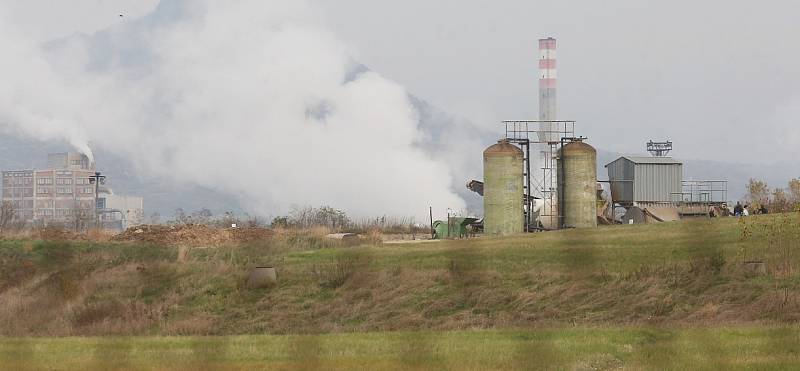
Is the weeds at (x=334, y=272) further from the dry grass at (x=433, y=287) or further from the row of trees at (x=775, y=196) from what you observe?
the row of trees at (x=775, y=196)

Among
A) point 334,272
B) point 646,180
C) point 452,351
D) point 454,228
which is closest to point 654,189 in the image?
point 646,180

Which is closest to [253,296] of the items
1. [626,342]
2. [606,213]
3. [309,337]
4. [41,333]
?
[41,333]

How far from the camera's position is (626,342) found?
26.9 metres

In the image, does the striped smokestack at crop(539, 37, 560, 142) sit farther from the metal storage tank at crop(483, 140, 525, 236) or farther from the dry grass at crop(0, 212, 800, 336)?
the dry grass at crop(0, 212, 800, 336)

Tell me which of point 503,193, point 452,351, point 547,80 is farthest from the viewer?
point 547,80

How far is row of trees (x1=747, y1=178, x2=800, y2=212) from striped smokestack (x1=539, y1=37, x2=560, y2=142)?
24.1 meters

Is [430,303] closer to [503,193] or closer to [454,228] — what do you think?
[503,193]

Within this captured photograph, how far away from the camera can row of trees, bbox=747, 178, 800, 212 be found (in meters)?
76.9

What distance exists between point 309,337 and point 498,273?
1671 cm

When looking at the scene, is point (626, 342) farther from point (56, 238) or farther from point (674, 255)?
point (56, 238)

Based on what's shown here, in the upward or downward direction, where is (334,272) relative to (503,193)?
downward

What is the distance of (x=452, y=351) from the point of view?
25.6 meters

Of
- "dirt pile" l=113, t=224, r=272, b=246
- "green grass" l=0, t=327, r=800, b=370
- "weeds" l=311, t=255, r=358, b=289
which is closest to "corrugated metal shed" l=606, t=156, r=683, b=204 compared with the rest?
"dirt pile" l=113, t=224, r=272, b=246

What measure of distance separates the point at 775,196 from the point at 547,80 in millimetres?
44575
